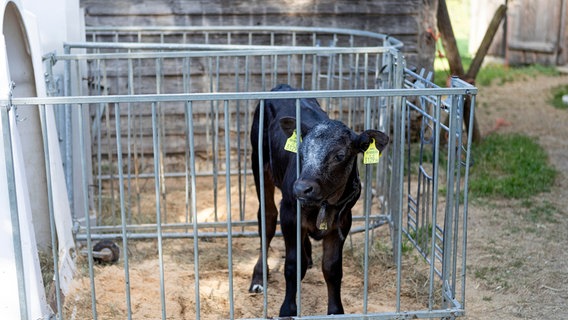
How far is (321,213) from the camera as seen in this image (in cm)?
515

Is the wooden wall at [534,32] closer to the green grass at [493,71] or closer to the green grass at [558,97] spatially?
the green grass at [493,71]

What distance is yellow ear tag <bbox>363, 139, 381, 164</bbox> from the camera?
16.0ft

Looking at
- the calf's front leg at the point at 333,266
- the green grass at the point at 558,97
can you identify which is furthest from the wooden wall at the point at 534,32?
the calf's front leg at the point at 333,266

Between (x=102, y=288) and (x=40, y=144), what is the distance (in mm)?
1176

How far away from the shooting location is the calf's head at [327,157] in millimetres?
4727

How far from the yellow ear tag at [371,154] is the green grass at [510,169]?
417 cm

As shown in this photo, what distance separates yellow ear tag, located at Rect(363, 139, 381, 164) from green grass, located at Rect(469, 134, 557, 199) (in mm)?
4174

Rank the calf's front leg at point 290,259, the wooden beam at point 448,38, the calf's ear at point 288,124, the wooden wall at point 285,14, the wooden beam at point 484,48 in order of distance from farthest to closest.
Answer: the wooden beam at point 484,48, the wooden beam at point 448,38, the wooden wall at point 285,14, the calf's front leg at point 290,259, the calf's ear at point 288,124

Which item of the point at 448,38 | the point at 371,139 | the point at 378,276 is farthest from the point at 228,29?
the point at 371,139

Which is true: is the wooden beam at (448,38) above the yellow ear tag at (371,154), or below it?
above

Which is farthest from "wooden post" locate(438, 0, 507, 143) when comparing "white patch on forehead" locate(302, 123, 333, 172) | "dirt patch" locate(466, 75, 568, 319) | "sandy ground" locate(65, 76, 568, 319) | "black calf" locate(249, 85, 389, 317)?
"white patch on forehead" locate(302, 123, 333, 172)

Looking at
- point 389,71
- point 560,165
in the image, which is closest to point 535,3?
point 560,165

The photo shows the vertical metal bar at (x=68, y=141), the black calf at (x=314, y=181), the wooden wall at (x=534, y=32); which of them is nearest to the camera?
the black calf at (x=314, y=181)

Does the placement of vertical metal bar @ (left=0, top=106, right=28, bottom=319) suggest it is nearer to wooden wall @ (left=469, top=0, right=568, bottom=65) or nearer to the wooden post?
the wooden post
